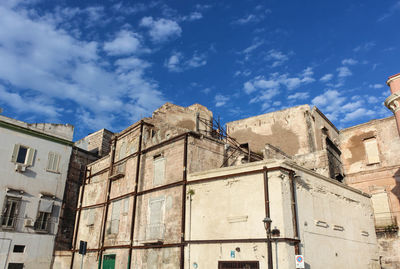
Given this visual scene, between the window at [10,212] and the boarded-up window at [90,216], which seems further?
the boarded-up window at [90,216]

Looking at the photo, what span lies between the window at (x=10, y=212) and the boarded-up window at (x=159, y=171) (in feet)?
36.1

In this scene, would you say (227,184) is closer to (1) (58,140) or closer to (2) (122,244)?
(2) (122,244)

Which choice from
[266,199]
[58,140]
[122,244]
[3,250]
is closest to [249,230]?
[266,199]

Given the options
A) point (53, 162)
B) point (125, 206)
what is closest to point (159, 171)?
point (125, 206)

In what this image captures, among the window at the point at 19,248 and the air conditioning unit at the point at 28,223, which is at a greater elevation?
the air conditioning unit at the point at 28,223

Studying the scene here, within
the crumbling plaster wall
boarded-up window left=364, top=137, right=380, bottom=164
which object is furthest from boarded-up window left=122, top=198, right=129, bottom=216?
boarded-up window left=364, top=137, right=380, bottom=164

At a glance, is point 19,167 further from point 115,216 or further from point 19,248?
point 115,216

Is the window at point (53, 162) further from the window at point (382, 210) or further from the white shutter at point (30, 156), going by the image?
the window at point (382, 210)

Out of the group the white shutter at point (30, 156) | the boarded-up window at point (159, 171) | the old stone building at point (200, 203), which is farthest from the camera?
the white shutter at point (30, 156)

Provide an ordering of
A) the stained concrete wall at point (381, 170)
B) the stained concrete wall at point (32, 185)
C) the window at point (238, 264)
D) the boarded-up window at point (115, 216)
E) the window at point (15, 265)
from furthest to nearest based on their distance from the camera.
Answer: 1. the stained concrete wall at point (381, 170)
2. the stained concrete wall at point (32, 185)
3. the window at point (15, 265)
4. the boarded-up window at point (115, 216)
5. the window at point (238, 264)

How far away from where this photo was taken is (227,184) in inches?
617

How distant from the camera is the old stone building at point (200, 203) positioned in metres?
14.3

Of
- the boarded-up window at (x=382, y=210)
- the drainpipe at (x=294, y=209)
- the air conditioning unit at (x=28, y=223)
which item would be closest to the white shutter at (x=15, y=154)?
the air conditioning unit at (x=28, y=223)

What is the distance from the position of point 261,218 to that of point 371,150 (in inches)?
696
